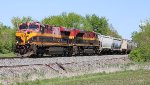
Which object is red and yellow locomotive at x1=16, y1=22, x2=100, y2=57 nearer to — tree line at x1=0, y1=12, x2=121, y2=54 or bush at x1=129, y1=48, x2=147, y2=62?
bush at x1=129, y1=48, x2=147, y2=62

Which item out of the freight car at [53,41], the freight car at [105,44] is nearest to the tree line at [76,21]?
the freight car at [105,44]

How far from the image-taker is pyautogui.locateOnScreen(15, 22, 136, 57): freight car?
3625 cm

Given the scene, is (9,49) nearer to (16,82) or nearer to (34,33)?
(34,33)

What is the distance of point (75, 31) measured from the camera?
1780 inches

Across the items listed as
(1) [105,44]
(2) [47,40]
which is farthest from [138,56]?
(2) [47,40]

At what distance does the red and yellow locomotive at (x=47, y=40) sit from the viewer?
36219 millimetres

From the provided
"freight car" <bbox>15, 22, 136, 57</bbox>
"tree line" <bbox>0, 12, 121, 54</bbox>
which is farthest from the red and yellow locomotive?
"tree line" <bbox>0, 12, 121, 54</bbox>

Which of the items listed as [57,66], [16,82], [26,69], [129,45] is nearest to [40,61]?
[57,66]

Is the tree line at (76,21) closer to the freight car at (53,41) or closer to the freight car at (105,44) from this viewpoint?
the freight car at (105,44)

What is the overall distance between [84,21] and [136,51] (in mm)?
70873

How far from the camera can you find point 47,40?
38.3 m

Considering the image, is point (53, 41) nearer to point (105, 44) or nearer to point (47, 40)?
point (47, 40)

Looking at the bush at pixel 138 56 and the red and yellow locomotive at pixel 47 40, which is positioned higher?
the red and yellow locomotive at pixel 47 40

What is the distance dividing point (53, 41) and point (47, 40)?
1291 millimetres
